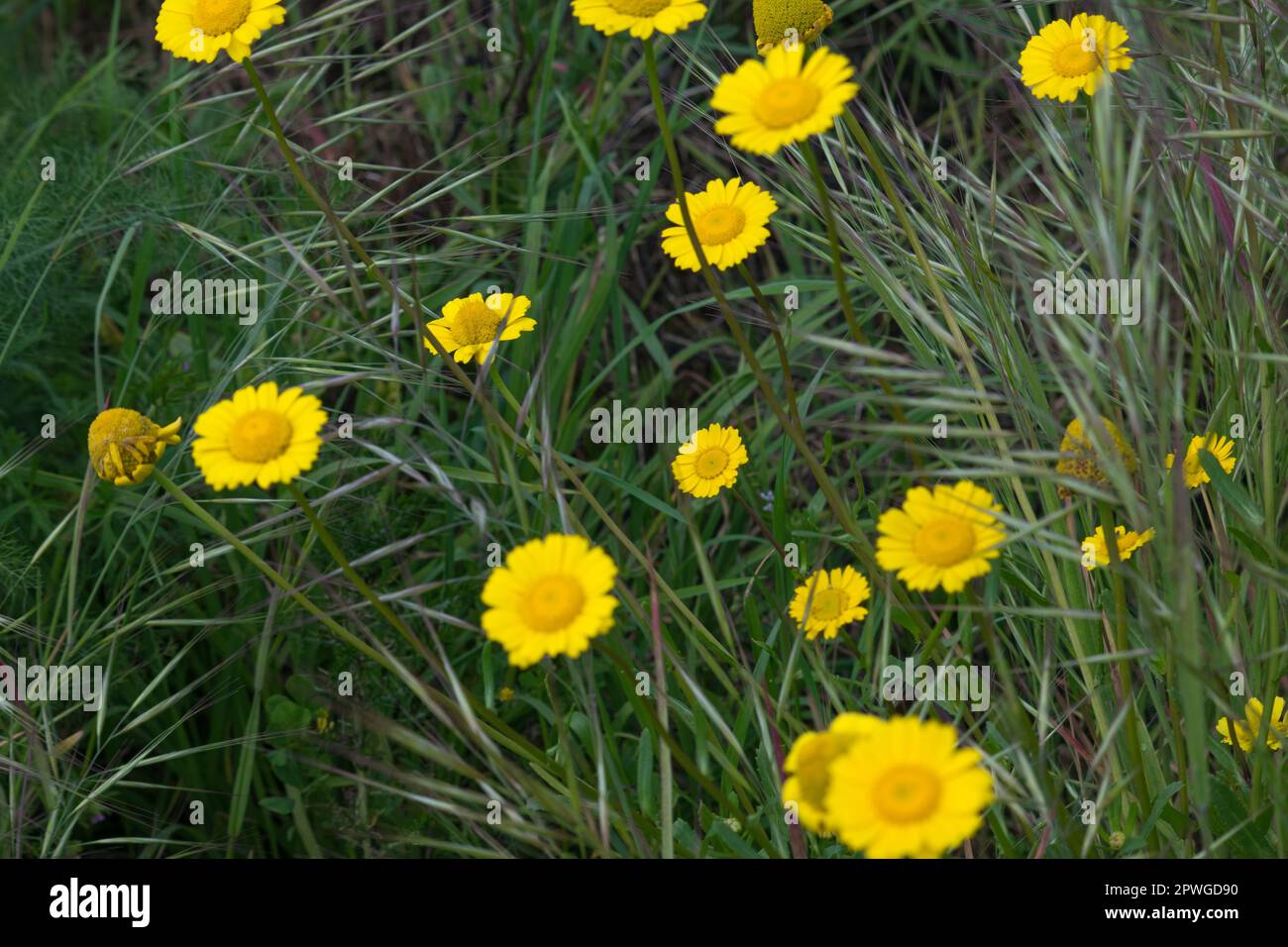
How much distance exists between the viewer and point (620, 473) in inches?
74.5

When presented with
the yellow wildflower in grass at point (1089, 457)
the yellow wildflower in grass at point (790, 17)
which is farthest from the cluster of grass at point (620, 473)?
the yellow wildflower in grass at point (790, 17)

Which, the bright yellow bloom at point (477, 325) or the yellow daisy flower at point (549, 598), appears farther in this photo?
the bright yellow bloom at point (477, 325)

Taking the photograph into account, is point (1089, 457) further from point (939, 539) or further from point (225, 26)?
point (225, 26)

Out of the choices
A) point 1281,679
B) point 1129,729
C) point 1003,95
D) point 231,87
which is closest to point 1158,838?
point 1129,729

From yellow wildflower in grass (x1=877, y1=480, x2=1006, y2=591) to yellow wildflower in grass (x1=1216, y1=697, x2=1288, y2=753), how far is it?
1.07 ft

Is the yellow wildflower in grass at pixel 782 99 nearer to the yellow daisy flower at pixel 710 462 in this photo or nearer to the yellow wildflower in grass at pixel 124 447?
the yellow daisy flower at pixel 710 462

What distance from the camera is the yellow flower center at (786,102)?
40.2 inches

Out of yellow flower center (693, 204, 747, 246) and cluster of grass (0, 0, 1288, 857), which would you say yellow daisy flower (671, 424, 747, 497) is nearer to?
cluster of grass (0, 0, 1288, 857)

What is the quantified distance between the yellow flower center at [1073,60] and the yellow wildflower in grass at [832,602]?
611 mm

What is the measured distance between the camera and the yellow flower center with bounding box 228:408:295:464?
3.38 feet

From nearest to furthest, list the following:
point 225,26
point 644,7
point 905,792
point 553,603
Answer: point 905,792 < point 553,603 < point 644,7 < point 225,26

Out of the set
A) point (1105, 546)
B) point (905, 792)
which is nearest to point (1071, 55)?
point (1105, 546)

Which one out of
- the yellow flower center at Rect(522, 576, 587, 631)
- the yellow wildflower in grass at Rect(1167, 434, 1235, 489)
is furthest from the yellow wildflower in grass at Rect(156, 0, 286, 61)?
the yellow wildflower in grass at Rect(1167, 434, 1235, 489)

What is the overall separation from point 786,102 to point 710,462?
0.51 meters
